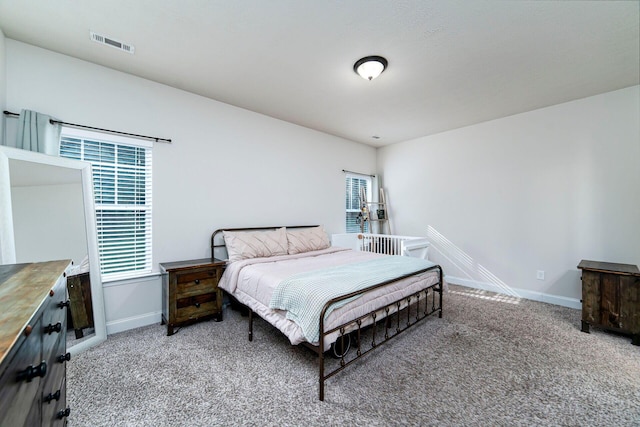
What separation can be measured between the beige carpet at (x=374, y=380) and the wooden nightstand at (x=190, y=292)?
172 millimetres

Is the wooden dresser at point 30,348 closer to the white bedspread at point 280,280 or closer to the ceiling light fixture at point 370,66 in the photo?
the white bedspread at point 280,280

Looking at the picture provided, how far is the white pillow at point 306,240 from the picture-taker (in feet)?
12.3

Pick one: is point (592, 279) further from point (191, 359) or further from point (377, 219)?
point (191, 359)

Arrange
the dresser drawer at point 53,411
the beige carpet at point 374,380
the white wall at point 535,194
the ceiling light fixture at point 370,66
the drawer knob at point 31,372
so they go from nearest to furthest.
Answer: the drawer knob at point 31,372 < the dresser drawer at point 53,411 < the beige carpet at point 374,380 < the ceiling light fixture at point 370,66 < the white wall at point 535,194

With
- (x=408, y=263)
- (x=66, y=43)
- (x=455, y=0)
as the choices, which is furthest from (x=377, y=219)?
(x=66, y=43)

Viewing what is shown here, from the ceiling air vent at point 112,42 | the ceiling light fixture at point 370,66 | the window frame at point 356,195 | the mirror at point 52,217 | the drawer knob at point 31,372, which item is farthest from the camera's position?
the window frame at point 356,195

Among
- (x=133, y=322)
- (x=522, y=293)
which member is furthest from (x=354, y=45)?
(x=522, y=293)

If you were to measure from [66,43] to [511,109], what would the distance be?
5172mm

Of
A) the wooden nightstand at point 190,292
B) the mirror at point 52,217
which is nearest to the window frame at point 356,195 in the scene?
the wooden nightstand at point 190,292

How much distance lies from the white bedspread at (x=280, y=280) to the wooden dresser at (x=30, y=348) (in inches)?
50.3

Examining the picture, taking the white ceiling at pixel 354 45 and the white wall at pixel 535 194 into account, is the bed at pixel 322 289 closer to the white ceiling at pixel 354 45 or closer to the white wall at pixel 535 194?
the white wall at pixel 535 194

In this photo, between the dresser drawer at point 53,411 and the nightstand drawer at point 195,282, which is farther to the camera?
the nightstand drawer at point 195,282

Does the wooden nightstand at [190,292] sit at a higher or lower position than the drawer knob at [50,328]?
lower

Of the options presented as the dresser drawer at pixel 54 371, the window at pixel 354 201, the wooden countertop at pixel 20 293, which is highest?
the window at pixel 354 201
